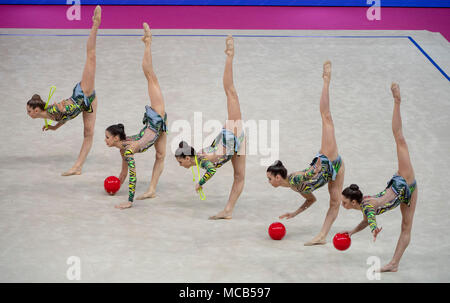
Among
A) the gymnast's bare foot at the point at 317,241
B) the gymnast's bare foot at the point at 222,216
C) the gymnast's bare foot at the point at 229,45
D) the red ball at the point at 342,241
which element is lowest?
the gymnast's bare foot at the point at 317,241

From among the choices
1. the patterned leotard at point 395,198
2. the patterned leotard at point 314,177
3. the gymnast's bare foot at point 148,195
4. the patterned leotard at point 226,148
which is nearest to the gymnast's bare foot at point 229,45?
the patterned leotard at point 226,148

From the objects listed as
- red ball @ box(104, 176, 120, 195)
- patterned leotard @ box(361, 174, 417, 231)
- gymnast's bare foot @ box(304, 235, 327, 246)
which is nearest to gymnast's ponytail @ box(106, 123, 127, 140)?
red ball @ box(104, 176, 120, 195)

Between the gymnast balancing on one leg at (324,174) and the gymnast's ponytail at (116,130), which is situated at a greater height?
the gymnast's ponytail at (116,130)

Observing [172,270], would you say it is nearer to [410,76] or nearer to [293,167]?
[293,167]

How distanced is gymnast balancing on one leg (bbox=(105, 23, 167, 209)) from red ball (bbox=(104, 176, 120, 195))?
0.16 m

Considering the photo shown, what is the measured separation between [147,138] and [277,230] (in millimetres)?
1613

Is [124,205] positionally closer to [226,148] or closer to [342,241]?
[226,148]

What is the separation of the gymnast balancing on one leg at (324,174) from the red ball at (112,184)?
70.9 inches

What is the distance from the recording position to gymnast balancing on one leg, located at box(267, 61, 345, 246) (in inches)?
240

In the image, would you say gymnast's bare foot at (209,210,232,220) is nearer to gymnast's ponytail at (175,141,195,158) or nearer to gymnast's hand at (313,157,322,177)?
gymnast's ponytail at (175,141,195,158)

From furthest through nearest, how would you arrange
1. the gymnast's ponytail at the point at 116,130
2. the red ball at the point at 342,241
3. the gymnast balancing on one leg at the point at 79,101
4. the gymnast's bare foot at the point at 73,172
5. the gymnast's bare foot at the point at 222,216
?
the gymnast's bare foot at the point at 73,172 → the gymnast balancing on one leg at the point at 79,101 → the gymnast's bare foot at the point at 222,216 → the gymnast's ponytail at the point at 116,130 → the red ball at the point at 342,241

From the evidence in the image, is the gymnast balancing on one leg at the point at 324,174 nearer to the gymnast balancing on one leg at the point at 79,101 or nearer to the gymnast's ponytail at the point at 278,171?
the gymnast's ponytail at the point at 278,171

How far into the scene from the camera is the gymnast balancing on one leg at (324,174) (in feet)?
20.0
